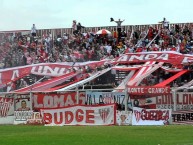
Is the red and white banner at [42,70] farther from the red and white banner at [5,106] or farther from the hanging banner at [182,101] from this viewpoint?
the hanging banner at [182,101]

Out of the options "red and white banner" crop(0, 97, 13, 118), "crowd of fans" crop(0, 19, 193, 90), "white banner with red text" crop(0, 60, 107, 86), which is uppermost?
"crowd of fans" crop(0, 19, 193, 90)

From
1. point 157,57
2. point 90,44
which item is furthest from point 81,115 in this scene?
point 90,44

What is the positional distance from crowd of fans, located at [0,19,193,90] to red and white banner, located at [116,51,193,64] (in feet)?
6.83

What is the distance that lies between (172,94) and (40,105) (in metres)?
8.15

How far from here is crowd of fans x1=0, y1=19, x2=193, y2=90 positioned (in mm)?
44688

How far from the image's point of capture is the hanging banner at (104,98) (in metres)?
34.1

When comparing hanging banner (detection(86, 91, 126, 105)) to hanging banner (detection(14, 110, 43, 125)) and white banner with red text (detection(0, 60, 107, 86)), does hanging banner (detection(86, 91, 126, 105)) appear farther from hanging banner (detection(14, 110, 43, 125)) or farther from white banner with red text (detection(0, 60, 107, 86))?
white banner with red text (detection(0, 60, 107, 86))

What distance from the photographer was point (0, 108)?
3716 centimetres

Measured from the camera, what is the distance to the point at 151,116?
32875 millimetres

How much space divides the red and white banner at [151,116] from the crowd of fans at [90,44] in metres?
10.1

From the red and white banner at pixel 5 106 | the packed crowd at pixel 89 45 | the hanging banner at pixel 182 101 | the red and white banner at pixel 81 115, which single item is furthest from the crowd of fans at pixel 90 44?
the red and white banner at pixel 81 115

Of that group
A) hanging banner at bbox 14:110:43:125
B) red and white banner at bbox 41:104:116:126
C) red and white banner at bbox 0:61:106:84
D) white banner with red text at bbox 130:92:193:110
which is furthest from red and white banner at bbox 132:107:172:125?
red and white banner at bbox 0:61:106:84

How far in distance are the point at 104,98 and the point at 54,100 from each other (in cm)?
324

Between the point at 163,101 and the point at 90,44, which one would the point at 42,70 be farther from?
the point at 163,101
